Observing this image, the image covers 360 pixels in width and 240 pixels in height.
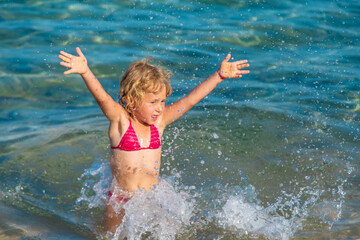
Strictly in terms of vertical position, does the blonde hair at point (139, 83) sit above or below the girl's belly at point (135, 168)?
above

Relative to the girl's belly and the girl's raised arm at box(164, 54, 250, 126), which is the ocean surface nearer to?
the girl's belly

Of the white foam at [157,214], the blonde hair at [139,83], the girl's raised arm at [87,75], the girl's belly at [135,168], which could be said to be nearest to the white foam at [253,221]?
the white foam at [157,214]

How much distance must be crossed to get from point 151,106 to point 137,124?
0.21m

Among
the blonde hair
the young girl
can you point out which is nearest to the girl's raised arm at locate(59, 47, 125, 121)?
the young girl

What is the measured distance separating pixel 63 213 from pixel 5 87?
3133 millimetres

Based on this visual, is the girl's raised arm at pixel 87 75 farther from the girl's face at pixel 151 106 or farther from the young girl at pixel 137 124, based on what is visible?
the girl's face at pixel 151 106

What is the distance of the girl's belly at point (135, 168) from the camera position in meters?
3.82

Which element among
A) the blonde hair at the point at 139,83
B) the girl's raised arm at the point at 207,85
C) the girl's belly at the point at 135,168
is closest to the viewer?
the blonde hair at the point at 139,83

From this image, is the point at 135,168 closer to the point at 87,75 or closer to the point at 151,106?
the point at 151,106

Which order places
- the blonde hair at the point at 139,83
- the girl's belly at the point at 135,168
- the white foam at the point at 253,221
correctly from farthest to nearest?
the girl's belly at the point at 135,168 < the blonde hair at the point at 139,83 < the white foam at the point at 253,221

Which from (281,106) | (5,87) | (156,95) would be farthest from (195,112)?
(5,87)

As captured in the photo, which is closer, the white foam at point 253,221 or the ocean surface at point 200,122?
the white foam at point 253,221

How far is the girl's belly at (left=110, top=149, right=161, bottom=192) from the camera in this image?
382 centimetres

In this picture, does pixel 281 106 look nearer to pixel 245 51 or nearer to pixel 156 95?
pixel 245 51
